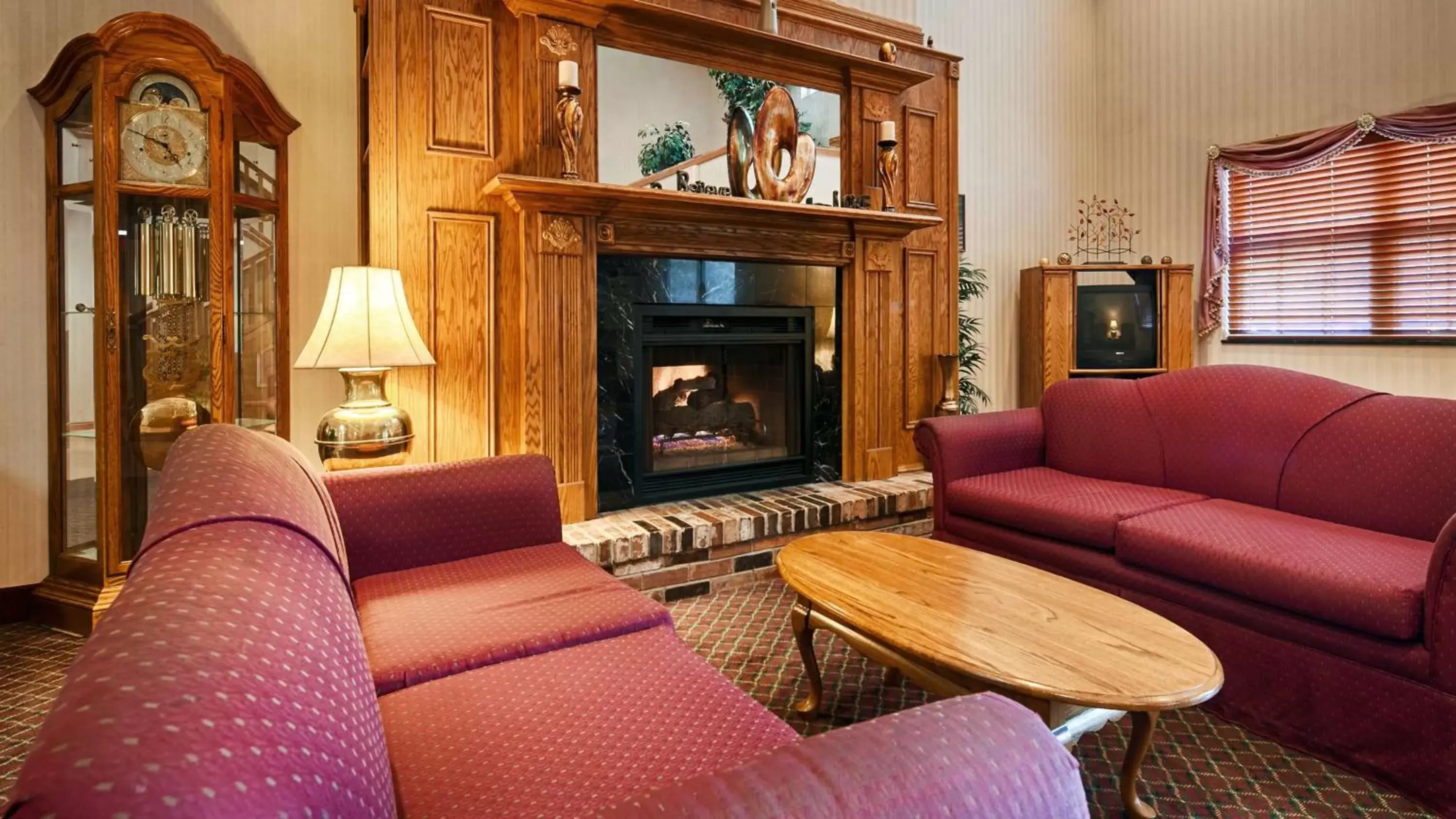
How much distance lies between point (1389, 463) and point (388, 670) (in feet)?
9.06

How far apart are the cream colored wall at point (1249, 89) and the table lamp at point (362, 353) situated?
4864mm

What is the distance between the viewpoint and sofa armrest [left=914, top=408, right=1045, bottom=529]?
305 cm

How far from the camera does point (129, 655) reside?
1.69ft

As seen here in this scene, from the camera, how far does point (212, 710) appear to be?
48cm

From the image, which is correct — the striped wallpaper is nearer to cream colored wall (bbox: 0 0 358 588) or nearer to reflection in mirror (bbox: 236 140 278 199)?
cream colored wall (bbox: 0 0 358 588)

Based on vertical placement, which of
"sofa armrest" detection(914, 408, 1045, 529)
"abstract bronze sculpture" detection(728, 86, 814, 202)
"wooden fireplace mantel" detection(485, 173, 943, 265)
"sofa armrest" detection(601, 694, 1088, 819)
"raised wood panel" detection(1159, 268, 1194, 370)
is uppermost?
"abstract bronze sculpture" detection(728, 86, 814, 202)

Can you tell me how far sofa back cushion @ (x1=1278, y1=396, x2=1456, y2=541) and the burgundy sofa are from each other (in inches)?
85.4

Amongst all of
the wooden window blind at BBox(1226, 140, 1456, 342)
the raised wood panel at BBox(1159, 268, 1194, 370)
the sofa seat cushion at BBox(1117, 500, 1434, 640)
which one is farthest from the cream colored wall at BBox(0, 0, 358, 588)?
the wooden window blind at BBox(1226, 140, 1456, 342)

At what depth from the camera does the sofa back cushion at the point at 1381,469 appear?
2.12m

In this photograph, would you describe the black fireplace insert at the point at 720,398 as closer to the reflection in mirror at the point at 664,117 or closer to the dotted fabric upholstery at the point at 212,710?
the reflection in mirror at the point at 664,117

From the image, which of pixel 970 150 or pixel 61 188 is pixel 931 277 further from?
pixel 61 188

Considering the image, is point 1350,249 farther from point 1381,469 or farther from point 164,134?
point 164,134

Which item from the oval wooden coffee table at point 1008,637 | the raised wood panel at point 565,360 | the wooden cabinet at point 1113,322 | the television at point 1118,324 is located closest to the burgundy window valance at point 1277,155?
the wooden cabinet at point 1113,322

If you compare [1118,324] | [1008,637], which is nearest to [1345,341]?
[1118,324]
